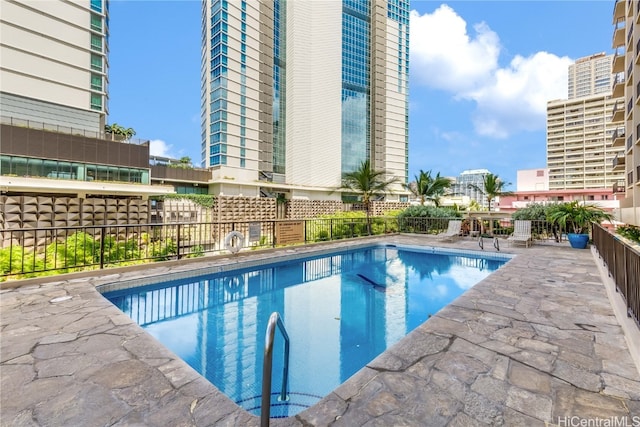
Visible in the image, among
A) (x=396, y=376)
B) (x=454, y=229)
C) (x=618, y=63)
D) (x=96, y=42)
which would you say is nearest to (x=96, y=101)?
(x=96, y=42)

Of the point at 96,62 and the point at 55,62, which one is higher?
the point at 96,62

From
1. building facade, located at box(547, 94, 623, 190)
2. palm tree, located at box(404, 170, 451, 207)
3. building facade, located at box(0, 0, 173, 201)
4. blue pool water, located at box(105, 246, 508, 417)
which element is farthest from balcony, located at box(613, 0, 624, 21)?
building facade, located at box(547, 94, 623, 190)

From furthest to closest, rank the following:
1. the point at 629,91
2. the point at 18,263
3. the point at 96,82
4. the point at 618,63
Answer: the point at 96,82
the point at 618,63
the point at 629,91
the point at 18,263

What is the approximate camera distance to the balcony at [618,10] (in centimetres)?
1899

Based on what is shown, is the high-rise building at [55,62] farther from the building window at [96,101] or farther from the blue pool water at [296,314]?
the blue pool water at [296,314]

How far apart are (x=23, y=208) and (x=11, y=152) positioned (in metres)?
4.50

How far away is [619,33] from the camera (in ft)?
67.1

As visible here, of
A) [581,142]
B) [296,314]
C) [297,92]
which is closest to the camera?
[296,314]

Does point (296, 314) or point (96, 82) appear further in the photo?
point (96, 82)

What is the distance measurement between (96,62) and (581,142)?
3294 inches

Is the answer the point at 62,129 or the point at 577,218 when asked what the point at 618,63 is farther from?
the point at 62,129

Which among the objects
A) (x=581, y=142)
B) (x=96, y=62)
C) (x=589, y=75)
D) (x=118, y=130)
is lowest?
(x=118, y=130)

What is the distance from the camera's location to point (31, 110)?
69.7ft

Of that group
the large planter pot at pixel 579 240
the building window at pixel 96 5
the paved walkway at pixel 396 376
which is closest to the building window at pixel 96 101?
the building window at pixel 96 5
